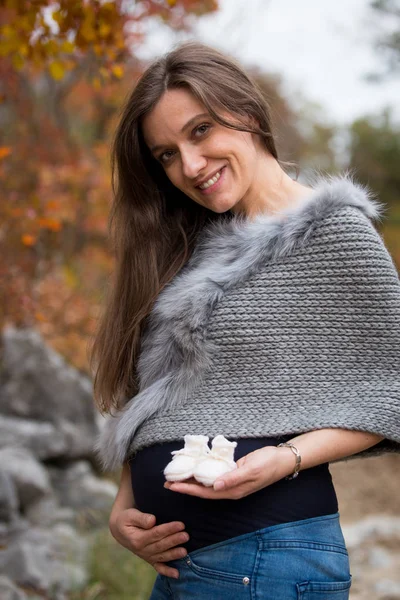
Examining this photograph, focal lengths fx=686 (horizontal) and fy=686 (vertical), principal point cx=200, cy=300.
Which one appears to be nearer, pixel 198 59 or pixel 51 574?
pixel 198 59

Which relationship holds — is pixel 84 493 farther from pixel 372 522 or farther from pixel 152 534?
pixel 152 534

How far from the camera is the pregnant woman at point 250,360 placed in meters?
1.86

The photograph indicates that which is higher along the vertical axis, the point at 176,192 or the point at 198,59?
the point at 198,59

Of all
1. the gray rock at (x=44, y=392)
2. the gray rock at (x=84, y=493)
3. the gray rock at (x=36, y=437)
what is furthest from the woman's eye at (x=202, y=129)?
the gray rock at (x=44, y=392)

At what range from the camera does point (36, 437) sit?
5.59 m

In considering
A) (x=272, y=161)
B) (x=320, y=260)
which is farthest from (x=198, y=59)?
(x=320, y=260)

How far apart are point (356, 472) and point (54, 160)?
19.4 feet

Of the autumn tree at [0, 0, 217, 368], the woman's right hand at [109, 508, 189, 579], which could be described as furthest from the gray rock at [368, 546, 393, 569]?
the woman's right hand at [109, 508, 189, 579]

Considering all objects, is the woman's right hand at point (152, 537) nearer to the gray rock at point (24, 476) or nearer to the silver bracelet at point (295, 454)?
the silver bracelet at point (295, 454)

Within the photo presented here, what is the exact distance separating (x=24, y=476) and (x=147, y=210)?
2.91 meters

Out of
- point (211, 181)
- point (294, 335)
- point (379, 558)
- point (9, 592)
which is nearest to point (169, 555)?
point (294, 335)

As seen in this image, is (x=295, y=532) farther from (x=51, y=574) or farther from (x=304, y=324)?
(x=51, y=574)

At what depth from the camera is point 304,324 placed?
77.0 inches

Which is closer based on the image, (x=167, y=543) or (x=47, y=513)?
(x=167, y=543)
